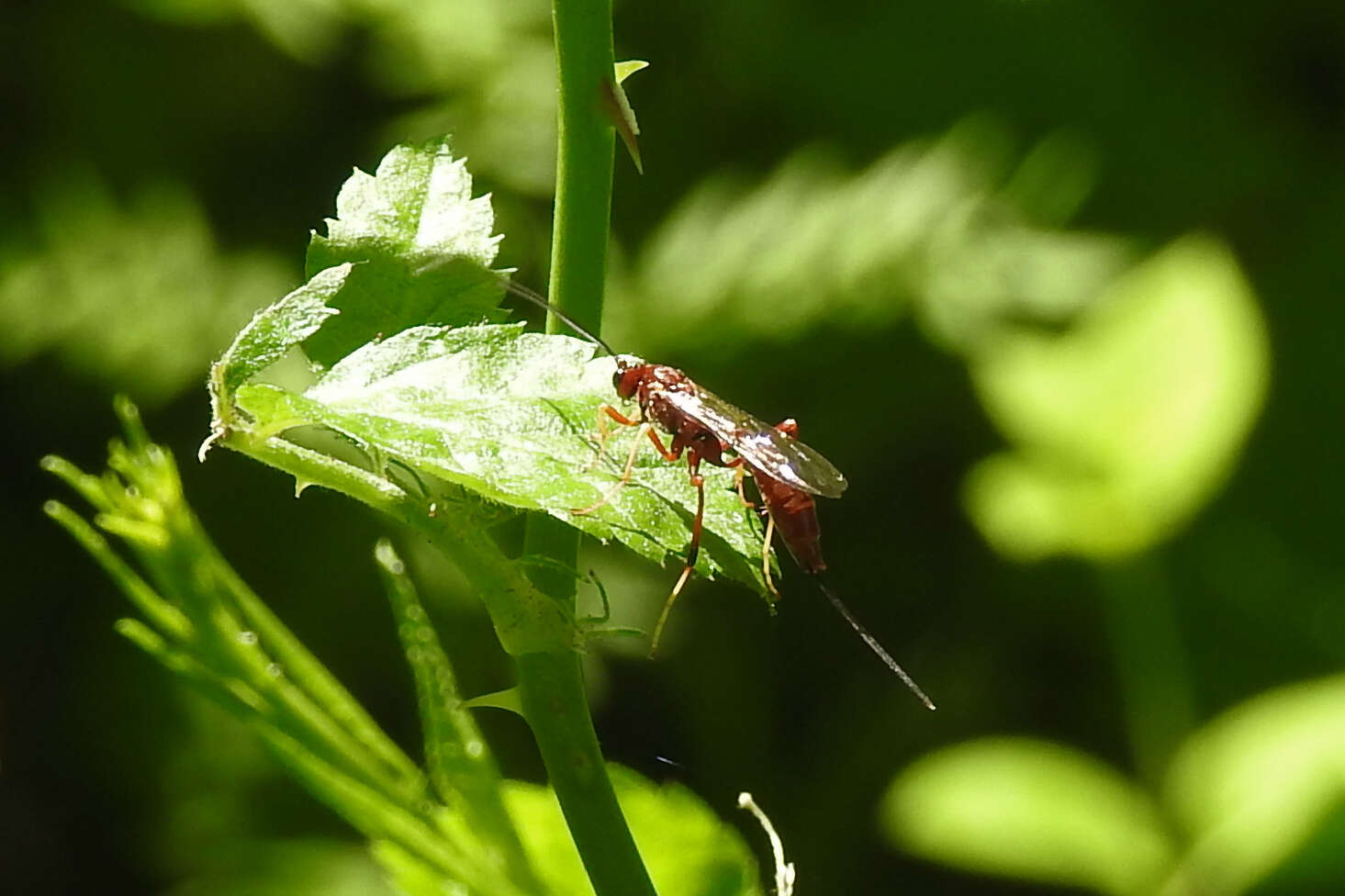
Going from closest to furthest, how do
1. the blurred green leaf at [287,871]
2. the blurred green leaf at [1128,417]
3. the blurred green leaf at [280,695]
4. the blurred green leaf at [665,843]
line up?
the blurred green leaf at [280,695] < the blurred green leaf at [665,843] < the blurred green leaf at [1128,417] < the blurred green leaf at [287,871]

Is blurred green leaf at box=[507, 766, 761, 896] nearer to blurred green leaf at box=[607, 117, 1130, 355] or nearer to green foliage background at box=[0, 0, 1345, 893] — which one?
green foliage background at box=[0, 0, 1345, 893]

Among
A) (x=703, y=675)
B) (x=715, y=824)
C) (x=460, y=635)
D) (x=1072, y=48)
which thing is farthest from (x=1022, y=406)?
(x=715, y=824)

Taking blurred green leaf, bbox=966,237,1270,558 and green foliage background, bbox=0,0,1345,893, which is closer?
blurred green leaf, bbox=966,237,1270,558

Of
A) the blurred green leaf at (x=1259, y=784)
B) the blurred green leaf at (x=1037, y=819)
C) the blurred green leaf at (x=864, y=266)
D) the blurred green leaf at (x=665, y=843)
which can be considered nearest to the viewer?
the blurred green leaf at (x=665, y=843)

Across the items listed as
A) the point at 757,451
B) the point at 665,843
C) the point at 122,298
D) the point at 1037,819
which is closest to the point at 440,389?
the point at 665,843

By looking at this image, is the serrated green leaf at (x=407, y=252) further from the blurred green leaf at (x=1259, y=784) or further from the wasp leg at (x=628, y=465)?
the blurred green leaf at (x=1259, y=784)

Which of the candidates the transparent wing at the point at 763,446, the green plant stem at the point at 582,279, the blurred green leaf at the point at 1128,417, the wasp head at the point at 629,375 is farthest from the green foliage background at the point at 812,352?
the green plant stem at the point at 582,279

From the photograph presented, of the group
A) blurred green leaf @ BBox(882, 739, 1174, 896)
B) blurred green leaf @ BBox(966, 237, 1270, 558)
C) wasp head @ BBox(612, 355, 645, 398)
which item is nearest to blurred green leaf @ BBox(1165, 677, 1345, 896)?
blurred green leaf @ BBox(882, 739, 1174, 896)
